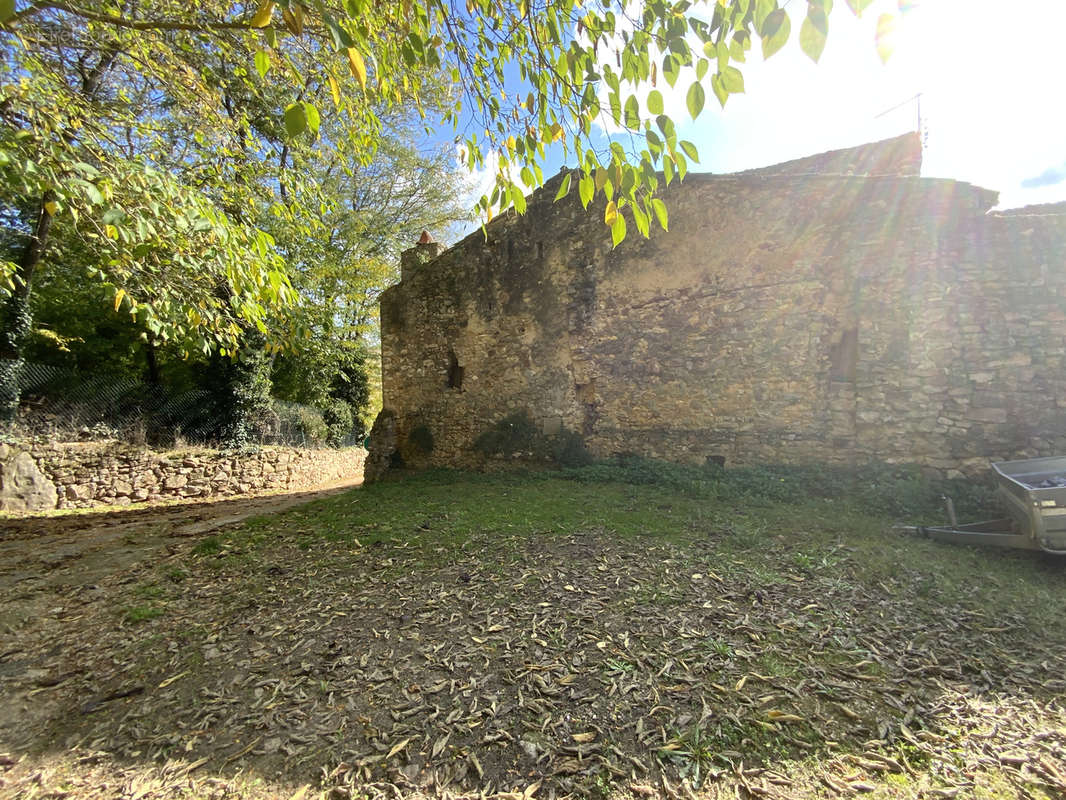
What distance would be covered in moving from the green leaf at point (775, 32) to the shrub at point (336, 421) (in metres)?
16.9

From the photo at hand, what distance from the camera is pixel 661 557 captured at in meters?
4.46

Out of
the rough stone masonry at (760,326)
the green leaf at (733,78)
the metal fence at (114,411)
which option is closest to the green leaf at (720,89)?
the green leaf at (733,78)

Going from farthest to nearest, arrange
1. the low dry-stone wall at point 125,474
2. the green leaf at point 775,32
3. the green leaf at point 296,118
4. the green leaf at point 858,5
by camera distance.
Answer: the low dry-stone wall at point 125,474, the green leaf at point 296,118, the green leaf at point 775,32, the green leaf at point 858,5

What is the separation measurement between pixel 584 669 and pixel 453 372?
8608 mm

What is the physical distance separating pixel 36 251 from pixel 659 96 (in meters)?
13.6

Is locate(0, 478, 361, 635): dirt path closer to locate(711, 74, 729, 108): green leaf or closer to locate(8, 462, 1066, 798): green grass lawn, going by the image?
locate(8, 462, 1066, 798): green grass lawn

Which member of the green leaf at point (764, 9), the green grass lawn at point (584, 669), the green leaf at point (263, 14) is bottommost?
the green grass lawn at point (584, 669)

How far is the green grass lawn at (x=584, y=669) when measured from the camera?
2074mm

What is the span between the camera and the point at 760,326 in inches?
301

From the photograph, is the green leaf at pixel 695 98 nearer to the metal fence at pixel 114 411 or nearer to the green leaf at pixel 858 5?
the green leaf at pixel 858 5

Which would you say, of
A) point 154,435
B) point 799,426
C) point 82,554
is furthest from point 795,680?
point 154,435

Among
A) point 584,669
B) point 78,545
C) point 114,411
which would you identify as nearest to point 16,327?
point 114,411

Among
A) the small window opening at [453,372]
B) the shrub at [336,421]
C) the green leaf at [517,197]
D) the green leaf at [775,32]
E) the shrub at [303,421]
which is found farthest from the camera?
the shrub at [336,421]

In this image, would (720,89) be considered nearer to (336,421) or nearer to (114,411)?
(114,411)
